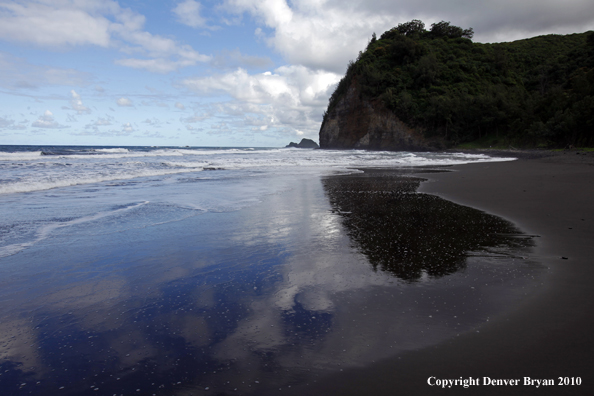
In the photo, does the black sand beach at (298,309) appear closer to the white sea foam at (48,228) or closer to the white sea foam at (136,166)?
the white sea foam at (48,228)

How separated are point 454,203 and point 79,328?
772 cm

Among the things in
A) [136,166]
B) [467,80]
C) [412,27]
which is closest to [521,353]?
[136,166]

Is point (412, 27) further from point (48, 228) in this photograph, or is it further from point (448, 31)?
point (48, 228)

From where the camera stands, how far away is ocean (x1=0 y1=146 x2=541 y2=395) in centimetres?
210

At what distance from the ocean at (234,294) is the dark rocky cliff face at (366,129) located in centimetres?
5357

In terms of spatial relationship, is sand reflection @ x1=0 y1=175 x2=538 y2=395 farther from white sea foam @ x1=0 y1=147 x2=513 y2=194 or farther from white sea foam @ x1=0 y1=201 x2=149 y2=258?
white sea foam @ x1=0 y1=147 x2=513 y2=194

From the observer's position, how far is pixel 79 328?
2.59m

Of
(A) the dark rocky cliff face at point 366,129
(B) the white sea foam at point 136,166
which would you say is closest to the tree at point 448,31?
(A) the dark rocky cliff face at point 366,129

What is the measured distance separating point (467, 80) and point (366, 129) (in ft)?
69.0

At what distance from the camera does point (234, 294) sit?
312 centimetres

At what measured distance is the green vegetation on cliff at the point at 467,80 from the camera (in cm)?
4781

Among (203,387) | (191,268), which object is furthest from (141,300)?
(203,387)

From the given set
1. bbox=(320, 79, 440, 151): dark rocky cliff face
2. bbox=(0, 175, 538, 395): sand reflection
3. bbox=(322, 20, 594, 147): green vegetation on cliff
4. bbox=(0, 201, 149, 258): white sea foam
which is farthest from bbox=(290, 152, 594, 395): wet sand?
bbox=(320, 79, 440, 151): dark rocky cliff face

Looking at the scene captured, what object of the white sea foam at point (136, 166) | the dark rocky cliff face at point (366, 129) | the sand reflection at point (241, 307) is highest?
the dark rocky cliff face at point (366, 129)
